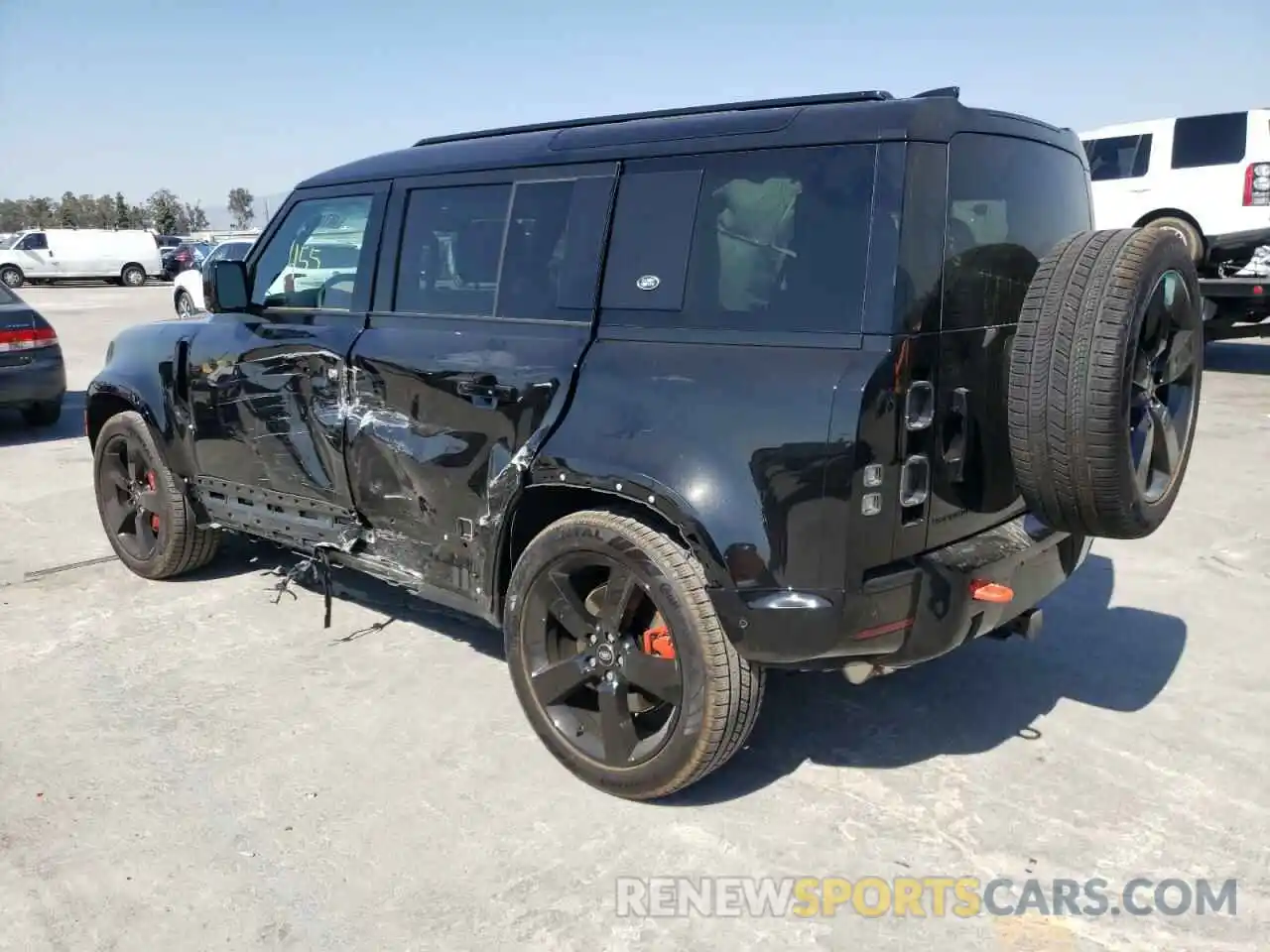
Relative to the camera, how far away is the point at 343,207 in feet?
13.7

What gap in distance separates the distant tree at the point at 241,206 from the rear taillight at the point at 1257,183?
101 meters

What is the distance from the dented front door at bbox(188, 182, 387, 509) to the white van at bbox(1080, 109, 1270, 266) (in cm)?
967

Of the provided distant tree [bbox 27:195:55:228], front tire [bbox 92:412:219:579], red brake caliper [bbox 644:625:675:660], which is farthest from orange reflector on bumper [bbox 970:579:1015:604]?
distant tree [bbox 27:195:55:228]

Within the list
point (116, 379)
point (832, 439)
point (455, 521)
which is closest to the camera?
point (832, 439)

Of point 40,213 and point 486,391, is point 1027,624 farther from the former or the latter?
point 40,213

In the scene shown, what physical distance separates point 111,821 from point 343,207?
2.46 metres

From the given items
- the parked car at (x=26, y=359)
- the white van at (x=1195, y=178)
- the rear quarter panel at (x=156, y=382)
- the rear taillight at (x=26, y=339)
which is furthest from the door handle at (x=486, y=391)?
the white van at (x=1195, y=178)

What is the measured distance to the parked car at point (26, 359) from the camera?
29.0 feet

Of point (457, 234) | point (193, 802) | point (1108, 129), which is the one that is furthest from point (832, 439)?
point (1108, 129)

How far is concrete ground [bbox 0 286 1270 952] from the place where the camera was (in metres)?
2.63

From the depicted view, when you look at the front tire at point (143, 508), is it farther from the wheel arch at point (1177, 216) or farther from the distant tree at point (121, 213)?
the distant tree at point (121, 213)

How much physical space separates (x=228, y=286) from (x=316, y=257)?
1.64 feet

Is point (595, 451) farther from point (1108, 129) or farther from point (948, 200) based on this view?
point (1108, 129)

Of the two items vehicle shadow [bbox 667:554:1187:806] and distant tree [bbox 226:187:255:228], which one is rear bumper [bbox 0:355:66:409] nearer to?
vehicle shadow [bbox 667:554:1187:806]
